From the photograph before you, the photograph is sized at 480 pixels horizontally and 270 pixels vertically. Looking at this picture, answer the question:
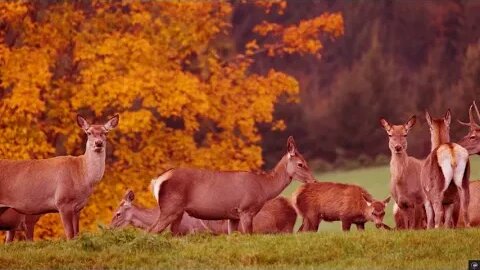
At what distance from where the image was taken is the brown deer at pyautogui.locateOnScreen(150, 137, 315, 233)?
66.1 feet

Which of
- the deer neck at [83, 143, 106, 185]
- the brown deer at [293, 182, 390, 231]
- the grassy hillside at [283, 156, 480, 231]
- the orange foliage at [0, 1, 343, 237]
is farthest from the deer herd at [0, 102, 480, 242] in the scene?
the grassy hillside at [283, 156, 480, 231]

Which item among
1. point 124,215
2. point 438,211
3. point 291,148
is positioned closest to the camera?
point 438,211

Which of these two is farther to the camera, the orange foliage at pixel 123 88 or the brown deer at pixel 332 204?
the orange foliage at pixel 123 88

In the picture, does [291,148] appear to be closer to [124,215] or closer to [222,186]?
[222,186]

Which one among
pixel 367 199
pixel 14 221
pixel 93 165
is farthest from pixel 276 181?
pixel 14 221

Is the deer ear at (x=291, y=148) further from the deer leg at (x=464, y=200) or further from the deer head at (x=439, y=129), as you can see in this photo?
the deer leg at (x=464, y=200)

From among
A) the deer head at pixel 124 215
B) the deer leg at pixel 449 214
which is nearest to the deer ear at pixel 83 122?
the deer head at pixel 124 215

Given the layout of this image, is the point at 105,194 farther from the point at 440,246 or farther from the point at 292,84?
the point at 440,246

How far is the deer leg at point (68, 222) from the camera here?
1956 centimetres

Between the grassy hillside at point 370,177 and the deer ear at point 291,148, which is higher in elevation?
the grassy hillside at point 370,177

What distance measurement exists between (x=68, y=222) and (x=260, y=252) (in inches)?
149

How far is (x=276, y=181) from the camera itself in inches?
840

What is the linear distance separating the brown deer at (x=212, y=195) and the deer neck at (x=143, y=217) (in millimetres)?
2997

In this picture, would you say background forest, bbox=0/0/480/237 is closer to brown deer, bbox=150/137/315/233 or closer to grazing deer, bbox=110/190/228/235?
grazing deer, bbox=110/190/228/235
